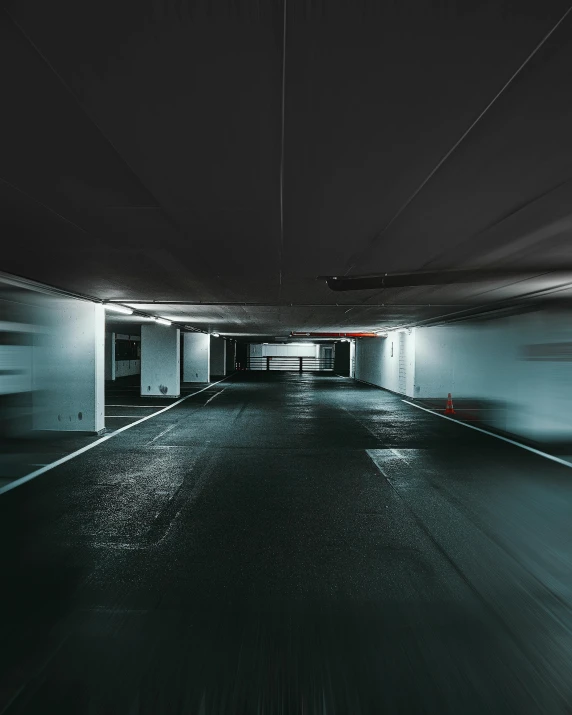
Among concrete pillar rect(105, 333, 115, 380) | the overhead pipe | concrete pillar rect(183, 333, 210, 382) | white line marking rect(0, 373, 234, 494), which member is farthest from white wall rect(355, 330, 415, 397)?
concrete pillar rect(105, 333, 115, 380)

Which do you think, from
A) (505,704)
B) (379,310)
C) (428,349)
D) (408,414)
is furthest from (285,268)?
(428,349)

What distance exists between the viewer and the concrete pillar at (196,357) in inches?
1069

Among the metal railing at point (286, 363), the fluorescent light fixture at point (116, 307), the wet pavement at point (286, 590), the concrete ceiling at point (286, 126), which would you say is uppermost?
the concrete ceiling at point (286, 126)

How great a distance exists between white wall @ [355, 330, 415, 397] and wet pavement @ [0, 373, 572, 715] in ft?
42.5

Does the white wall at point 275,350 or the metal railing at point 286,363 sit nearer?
the metal railing at point 286,363

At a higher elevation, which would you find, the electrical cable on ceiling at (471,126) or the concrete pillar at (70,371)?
the electrical cable on ceiling at (471,126)

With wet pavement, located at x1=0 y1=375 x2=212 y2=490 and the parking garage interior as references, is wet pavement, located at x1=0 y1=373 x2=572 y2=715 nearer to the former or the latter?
the parking garage interior

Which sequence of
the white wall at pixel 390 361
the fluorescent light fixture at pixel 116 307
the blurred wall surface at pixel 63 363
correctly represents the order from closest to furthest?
1. the blurred wall surface at pixel 63 363
2. the fluorescent light fixture at pixel 116 307
3. the white wall at pixel 390 361

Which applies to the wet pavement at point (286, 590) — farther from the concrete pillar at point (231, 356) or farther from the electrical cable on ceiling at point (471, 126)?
the concrete pillar at point (231, 356)

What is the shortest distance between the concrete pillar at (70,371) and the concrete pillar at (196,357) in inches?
604

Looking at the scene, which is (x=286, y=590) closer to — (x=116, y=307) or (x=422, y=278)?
(x=422, y=278)

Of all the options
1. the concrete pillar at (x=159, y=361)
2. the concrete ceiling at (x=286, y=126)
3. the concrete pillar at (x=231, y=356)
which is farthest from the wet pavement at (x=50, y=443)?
the concrete pillar at (x=231, y=356)

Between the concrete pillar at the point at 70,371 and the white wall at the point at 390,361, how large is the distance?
1380cm

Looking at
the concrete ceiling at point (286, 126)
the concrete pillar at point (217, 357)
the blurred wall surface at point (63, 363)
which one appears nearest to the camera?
the concrete ceiling at point (286, 126)
